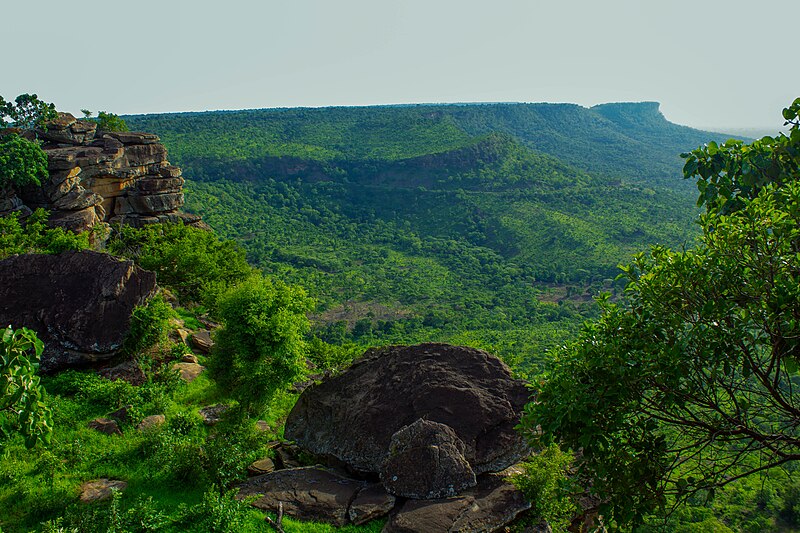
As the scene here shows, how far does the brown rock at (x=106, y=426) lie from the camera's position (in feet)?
45.1

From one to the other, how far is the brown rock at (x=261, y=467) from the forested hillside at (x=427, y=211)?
101 feet

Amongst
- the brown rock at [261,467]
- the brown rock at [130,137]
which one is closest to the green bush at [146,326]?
the brown rock at [261,467]

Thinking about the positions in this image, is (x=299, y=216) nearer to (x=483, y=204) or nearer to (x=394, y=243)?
(x=394, y=243)

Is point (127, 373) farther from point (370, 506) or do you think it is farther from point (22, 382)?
point (22, 382)

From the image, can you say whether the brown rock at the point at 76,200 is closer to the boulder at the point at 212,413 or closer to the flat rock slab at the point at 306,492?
the boulder at the point at 212,413

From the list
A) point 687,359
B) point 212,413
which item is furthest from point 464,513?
point 212,413

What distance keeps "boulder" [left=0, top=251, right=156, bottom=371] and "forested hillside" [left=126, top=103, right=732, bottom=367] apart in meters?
30.6

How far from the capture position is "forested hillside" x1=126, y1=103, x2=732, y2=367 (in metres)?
61.4

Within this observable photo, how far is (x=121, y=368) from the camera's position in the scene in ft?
53.9

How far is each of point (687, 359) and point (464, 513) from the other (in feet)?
18.6

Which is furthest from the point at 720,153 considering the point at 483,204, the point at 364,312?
the point at 483,204

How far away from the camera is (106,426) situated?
13.9 metres

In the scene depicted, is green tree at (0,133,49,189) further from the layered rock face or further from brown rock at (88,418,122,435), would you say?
brown rock at (88,418,122,435)

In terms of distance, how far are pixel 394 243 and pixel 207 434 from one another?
247ft
